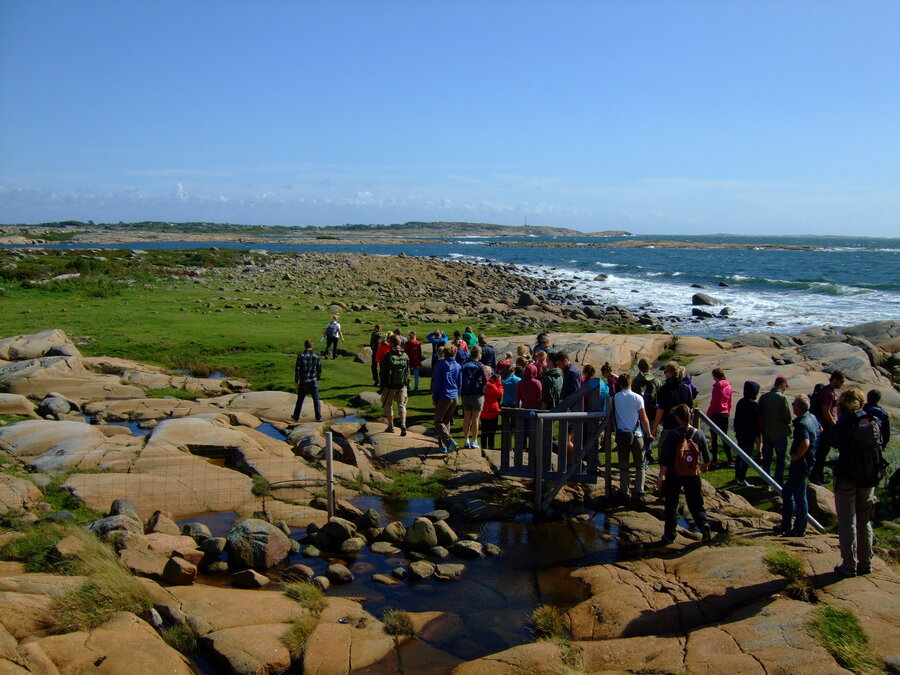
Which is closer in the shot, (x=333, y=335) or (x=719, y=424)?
(x=719, y=424)

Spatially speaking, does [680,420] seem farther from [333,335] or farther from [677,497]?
[333,335]

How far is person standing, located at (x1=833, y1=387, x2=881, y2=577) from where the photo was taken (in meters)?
8.20

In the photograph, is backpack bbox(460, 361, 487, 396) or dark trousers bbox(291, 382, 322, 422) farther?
dark trousers bbox(291, 382, 322, 422)

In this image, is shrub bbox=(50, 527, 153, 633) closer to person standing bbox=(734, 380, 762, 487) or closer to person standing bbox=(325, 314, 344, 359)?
person standing bbox=(734, 380, 762, 487)

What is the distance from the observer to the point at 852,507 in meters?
8.30

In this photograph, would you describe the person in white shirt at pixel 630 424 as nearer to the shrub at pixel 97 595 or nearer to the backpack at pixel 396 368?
the backpack at pixel 396 368

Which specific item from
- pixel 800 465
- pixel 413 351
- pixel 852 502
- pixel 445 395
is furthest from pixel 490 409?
pixel 852 502

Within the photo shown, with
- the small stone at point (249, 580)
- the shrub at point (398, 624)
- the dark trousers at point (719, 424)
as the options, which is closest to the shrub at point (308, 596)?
the small stone at point (249, 580)

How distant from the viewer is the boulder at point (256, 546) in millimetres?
9648

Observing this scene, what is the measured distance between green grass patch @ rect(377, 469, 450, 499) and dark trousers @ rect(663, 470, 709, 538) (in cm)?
417

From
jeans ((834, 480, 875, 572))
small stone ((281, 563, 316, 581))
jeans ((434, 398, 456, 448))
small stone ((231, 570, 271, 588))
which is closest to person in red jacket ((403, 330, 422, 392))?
jeans ((434, 398, 456, 448))

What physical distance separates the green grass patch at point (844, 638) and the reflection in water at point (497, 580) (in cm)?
285

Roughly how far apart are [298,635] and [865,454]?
7.06 metres

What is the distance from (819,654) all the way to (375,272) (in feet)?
185
